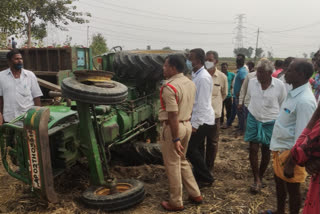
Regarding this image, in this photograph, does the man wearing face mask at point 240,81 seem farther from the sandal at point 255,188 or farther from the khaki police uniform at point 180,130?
Answer: the khaki police uniform at point 180,130

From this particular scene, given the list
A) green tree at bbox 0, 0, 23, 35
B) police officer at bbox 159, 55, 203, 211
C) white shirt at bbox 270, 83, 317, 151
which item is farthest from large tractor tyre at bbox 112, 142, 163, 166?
green tree at bbox 0, 0, 23, 35

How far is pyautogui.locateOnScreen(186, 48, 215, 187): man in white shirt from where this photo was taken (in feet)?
12.3

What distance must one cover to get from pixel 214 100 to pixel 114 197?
270cm

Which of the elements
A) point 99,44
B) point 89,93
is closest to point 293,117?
point 89,93

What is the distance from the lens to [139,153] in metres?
4.75

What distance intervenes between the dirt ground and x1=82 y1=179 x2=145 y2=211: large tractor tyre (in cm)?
9

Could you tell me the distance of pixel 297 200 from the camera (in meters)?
2.90

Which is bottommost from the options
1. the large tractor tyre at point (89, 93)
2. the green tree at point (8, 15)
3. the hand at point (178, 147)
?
the hand at point (178, 147)

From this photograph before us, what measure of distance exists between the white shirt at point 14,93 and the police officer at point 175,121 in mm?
2017

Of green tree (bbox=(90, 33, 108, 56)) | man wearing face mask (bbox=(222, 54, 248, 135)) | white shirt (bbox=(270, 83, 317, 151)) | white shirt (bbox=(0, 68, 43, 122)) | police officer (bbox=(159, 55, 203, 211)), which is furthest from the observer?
green tree (bbox=(90, 33, 108, 56))

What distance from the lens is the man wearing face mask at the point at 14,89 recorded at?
3.92 meters

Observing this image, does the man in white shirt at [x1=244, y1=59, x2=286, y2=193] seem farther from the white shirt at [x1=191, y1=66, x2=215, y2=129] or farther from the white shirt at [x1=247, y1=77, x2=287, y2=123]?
the white shirt at [x1=191, y1=66, x2=215, y2=129]

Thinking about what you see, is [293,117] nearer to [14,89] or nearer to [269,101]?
[269,101]

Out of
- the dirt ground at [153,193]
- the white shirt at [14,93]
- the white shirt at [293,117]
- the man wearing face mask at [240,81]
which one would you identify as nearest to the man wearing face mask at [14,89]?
the white shirt at [14,93]
